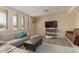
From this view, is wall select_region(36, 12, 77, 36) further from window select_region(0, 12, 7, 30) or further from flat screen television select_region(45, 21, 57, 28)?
A: window select_region(0, 12, 7, 30)

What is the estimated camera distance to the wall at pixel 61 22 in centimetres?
730

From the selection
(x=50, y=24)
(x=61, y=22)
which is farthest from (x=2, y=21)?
(x=61, y=22)

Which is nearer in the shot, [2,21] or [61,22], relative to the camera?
[2,21]

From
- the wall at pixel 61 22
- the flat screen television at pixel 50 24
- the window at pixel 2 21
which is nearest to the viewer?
the window at pixel 2 21

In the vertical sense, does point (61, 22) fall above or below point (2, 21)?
above

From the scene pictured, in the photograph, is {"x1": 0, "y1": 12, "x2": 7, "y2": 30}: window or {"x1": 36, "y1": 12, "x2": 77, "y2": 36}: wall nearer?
{"x1": 0, "y1": 12, "x2": 7, "y2": 30}: window

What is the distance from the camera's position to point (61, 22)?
7.52 metres

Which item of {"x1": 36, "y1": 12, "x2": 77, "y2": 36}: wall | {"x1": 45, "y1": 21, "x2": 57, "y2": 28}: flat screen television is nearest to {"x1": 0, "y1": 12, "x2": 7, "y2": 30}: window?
{"x1": 36, "y1": 12, "x2": 77, "y2": 36}: wall

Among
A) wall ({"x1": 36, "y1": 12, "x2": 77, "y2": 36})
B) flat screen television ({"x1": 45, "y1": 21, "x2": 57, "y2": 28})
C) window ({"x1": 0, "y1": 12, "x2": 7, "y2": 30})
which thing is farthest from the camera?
flat screen television ({"x1": 45, "y1": 21, "x2": 57, "y2": 28})

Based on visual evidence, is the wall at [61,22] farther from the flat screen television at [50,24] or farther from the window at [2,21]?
the window at [2,21]

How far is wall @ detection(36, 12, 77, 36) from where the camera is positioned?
23.9 feet

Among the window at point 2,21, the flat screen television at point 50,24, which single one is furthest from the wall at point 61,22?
the window at point 2,21

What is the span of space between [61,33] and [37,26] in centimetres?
210

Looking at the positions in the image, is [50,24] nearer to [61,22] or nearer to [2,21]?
[61,22]
